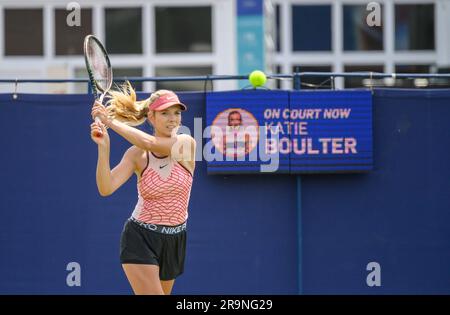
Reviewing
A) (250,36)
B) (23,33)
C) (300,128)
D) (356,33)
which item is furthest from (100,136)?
(356,33)

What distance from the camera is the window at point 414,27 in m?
15.1

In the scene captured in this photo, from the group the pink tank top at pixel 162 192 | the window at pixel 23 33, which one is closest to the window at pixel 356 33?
the window at pixel 23 33

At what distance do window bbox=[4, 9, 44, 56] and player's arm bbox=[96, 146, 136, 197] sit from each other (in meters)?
8.72

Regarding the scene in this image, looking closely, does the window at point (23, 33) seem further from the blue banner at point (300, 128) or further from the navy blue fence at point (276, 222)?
the blue banner at point (300, 128)

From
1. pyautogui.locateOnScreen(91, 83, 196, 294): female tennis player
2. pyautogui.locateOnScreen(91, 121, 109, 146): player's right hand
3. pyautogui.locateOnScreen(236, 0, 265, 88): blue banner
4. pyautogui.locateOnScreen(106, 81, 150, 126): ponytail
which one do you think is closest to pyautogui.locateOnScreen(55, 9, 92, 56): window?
pyautogui.locateOnScreen(236, 0, 265, 88): blue banner

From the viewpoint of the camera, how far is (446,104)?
8609 millimetres

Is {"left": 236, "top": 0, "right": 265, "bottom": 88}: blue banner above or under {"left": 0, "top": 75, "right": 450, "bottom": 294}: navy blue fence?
above

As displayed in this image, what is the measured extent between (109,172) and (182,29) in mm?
8670

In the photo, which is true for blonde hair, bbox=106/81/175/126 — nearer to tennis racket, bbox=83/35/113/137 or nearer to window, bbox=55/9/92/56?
tennis racket, bbox=83/35/113/137

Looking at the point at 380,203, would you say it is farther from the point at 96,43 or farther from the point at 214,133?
the point at 96,43

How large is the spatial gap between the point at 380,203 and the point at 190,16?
6913 millimetres

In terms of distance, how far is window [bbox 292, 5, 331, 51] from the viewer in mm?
15055
